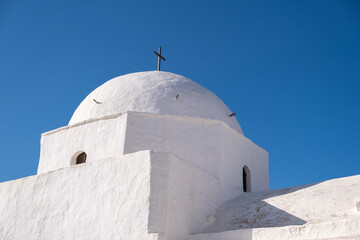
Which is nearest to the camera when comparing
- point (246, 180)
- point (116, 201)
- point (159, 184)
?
point (159, 184)

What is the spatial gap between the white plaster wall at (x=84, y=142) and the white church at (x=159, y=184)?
0.08 feet

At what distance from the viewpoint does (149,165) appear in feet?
22.7

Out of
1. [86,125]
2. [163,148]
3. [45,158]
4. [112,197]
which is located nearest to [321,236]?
[112,197]

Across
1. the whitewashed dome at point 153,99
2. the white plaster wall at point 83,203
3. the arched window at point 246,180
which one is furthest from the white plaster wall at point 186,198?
the whitewashed dome at point 153,99

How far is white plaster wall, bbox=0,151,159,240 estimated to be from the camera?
6.83 m

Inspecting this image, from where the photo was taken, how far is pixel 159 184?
6.80 metres

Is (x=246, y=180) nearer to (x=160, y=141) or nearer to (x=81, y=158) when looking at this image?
(x=160, y=141)

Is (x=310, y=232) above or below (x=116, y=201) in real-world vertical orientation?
below

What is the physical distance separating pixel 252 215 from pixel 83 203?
2.98 meters

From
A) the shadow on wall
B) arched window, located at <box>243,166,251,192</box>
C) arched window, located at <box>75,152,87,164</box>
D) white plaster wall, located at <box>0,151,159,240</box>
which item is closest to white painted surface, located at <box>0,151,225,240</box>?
white plaster wall, located at <box>0,151,159,240</box>

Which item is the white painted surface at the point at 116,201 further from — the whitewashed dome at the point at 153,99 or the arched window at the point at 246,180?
the whitewashed dome at the point at 153,99

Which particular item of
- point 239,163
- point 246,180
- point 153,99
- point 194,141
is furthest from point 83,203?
point 246,180

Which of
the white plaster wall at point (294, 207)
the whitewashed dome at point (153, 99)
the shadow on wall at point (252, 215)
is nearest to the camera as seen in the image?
the white plaster wall at point (294, 207)

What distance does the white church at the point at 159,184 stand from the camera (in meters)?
6.71
